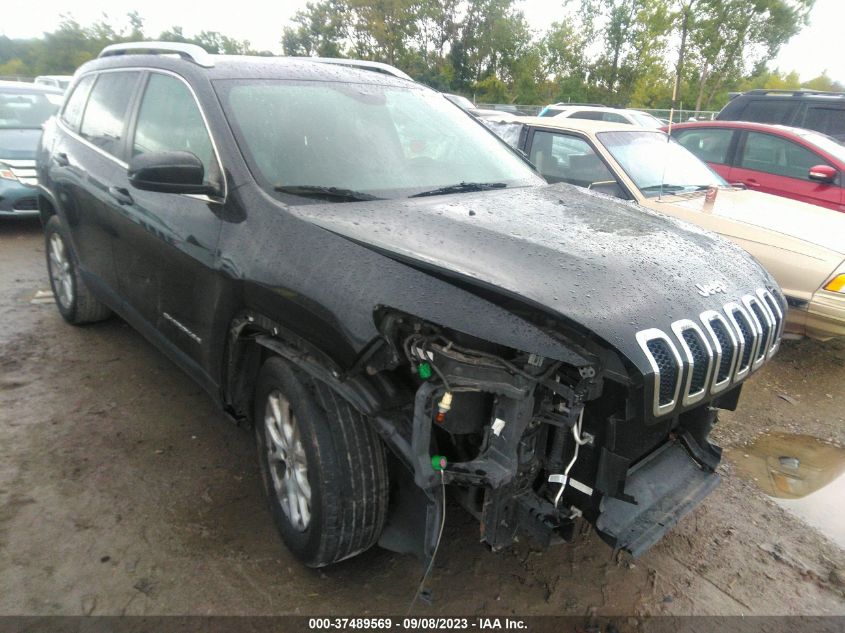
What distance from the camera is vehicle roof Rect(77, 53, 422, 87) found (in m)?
2.83

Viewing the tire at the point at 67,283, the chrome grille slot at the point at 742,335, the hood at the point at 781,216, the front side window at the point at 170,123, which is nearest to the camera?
the chrome grille slot at the point at 742,335

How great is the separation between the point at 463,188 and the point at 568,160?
2.95 metres

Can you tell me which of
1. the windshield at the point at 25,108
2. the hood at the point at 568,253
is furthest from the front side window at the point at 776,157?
the windshield at the point at 25,108

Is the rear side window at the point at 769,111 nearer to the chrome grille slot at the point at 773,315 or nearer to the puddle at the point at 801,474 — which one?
the puddle at the point at 801,474

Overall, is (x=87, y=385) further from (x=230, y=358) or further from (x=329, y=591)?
(x=329, y=591)

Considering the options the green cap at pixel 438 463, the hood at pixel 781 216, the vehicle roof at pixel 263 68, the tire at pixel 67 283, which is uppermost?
the vehicle roof at pixel 263 68

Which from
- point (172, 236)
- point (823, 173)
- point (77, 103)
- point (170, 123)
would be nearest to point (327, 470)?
point (172, 236)

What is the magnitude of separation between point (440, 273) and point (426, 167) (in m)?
1.18

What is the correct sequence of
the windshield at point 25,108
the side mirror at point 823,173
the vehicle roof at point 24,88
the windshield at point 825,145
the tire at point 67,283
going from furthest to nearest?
the vehicle roof at point 24,88, the windshield at point 25,108, the windshield at point 825,145, the side mirror at point 823,173, the tire at point 67,283

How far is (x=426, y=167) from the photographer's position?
9.52ft

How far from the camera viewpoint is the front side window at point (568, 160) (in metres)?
5.22

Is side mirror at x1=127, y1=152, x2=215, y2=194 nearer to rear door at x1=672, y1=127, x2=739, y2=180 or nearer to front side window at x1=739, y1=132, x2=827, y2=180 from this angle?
rear door at x1=672, y1=127, x2=739, y2=180

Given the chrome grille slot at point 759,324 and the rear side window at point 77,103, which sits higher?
the rear side window at point 77,103

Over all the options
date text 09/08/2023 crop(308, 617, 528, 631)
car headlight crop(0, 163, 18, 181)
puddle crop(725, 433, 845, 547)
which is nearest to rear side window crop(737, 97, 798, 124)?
puddle crop(725, 433, 845, 547)
